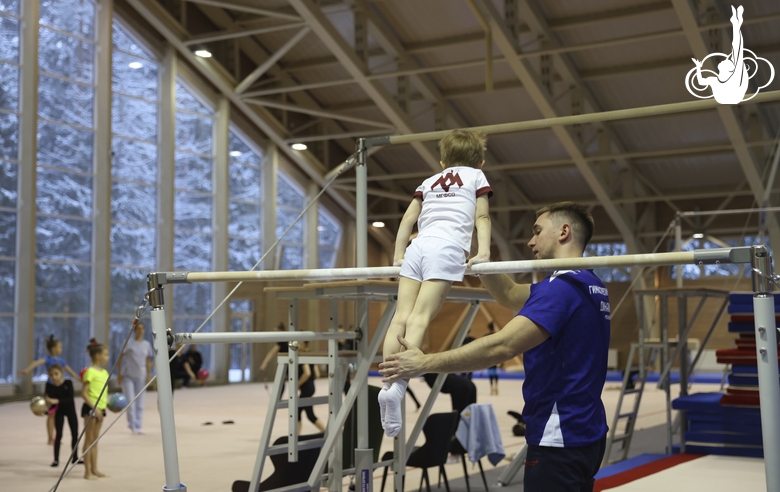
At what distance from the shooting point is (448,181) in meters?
4.08

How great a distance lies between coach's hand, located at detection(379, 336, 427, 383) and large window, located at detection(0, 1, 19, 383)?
1651 cm

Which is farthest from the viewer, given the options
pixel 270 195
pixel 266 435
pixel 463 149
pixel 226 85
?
pixel 270 195

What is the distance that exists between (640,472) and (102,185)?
15.6 m

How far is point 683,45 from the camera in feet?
56.1

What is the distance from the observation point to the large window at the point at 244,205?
2342 centimetres

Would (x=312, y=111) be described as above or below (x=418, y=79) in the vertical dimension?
below

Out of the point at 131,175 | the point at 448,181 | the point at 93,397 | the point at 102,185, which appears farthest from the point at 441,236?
the point at 131,175

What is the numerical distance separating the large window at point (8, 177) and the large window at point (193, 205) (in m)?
4.72

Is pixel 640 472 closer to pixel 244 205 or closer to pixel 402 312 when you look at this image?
pixel 402 312

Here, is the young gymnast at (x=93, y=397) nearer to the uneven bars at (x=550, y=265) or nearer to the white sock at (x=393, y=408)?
the uneven bars at (x=550, y=265)

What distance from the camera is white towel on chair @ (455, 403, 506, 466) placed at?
798 cm

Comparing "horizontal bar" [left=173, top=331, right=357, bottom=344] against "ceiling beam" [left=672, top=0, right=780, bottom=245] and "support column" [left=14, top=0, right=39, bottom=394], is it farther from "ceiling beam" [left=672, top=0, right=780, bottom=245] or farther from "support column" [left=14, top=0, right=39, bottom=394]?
"support column" [left=14, top=0, right=39, bottom=394]

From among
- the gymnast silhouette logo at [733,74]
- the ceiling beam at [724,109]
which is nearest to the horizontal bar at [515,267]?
the gymnast silhouette logo at [733,74]

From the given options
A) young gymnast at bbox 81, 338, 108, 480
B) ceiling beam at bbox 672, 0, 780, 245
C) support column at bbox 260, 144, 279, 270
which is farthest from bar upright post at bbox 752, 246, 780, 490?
support column at bbox 260, 144, 279, 270
